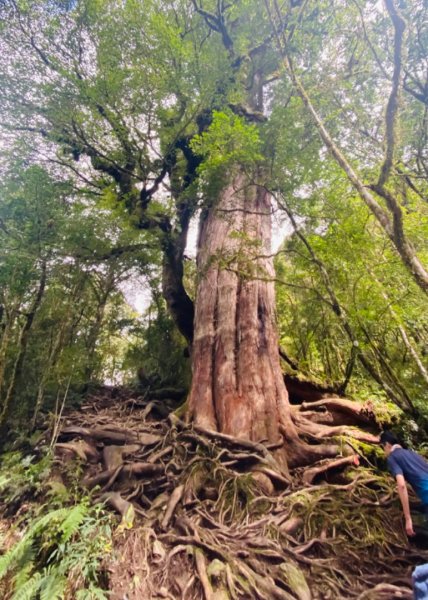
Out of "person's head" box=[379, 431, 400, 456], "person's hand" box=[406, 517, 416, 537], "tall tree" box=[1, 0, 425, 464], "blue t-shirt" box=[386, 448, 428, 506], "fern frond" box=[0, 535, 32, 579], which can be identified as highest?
"tall tree" box=[1, 0, 425, 464]

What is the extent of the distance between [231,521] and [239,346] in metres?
2.14

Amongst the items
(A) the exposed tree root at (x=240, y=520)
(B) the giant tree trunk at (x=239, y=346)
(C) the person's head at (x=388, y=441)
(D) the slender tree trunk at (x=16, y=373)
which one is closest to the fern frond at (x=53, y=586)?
(A) the exposed tree root at (x=240, y=520)

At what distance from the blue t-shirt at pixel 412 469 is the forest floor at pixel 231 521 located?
0.43 metres

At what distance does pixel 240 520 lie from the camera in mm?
2717

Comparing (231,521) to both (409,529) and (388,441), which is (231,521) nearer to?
(409,529)

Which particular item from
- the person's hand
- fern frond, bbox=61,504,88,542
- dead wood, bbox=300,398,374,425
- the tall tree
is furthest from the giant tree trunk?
fern frond, bbox=61,504,88,542

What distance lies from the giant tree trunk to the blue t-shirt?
1.27 metres

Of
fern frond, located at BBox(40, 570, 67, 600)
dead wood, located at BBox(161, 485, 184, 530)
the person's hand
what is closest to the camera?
fern frond, located at BBox(40, 570, 67, 600)

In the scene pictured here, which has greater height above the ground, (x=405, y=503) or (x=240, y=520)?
(x=405, y=503)

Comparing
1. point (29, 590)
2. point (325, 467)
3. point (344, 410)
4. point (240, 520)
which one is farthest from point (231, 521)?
point (344, 410)

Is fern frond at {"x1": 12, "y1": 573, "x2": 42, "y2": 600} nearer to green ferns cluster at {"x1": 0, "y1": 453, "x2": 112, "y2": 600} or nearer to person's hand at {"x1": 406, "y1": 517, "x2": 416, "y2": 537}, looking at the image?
green ferns cluster at {"x1": 0, "y1": 453, "x2": 112, "y2": 600}

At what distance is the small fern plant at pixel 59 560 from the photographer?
76.2 inches

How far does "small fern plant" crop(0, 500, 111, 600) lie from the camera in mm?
1937

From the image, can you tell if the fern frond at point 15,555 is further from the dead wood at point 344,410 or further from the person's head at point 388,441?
the dead wood at point 344,410
